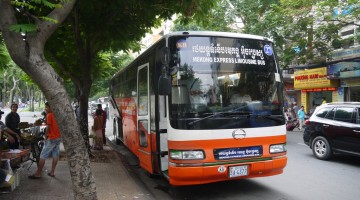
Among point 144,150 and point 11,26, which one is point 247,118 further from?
point 11,26

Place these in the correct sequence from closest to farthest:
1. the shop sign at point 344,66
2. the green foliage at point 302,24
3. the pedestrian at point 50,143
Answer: the pedestrian at point 50,143 < the green foliage at point 302,24 < the shop sign at point 344,66

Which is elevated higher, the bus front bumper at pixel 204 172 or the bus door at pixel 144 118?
the bus door at pixel 144 118

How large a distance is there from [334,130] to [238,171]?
4.61 m

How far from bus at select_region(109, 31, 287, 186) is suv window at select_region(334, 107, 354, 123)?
3562 millimetres

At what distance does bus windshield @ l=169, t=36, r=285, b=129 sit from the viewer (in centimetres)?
555

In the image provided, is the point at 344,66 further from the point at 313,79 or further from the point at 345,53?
the point at 313,79

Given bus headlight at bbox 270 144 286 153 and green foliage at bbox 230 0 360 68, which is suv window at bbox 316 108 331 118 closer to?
bus headlight at bbox 270 144 286 153

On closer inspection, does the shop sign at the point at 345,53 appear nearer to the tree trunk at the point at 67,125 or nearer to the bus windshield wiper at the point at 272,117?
the bus windshield wiper at the point at 272,117

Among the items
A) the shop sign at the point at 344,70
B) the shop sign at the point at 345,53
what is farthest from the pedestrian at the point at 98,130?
the shop sign at the point at 344,70

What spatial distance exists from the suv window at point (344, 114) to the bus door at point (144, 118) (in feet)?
17.4

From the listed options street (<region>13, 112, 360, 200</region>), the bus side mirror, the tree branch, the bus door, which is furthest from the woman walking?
the tree branch

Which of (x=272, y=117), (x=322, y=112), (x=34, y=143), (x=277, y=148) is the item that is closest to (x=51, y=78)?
(x=272, y=117)

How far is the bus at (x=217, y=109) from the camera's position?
545 cm

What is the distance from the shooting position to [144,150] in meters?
7.34
